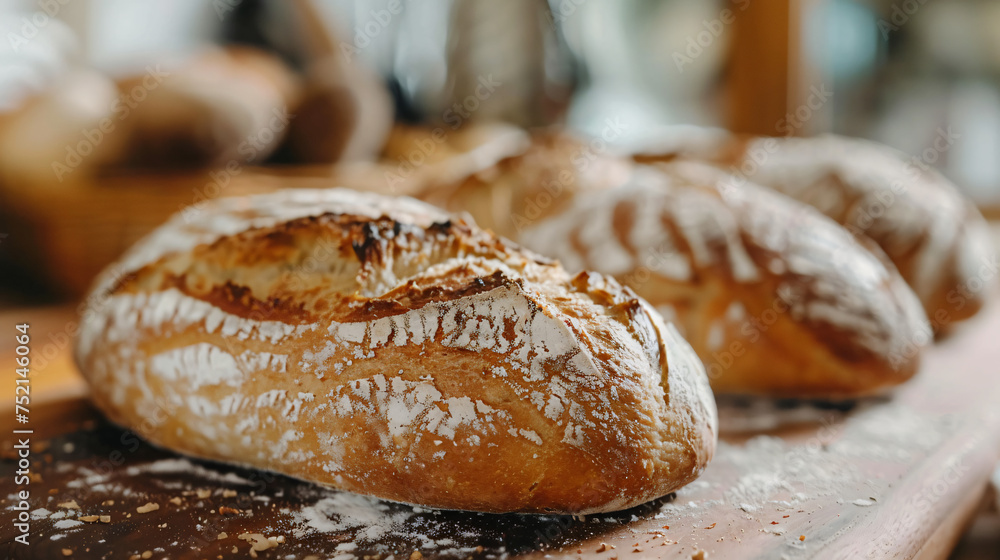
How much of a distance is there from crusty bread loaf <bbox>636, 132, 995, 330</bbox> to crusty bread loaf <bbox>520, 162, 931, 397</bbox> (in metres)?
0.27

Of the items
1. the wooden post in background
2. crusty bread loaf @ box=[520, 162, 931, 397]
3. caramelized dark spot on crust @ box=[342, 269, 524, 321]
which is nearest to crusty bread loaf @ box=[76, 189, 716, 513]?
caramelized dark spot on crust @ box=[342, 269, 524, 321]

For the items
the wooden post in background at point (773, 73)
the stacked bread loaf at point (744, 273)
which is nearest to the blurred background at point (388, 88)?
the wooden post in background at point (773, 73)

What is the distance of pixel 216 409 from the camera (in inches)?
33.8

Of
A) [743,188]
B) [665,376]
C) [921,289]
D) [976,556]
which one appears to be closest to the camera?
[665,376]

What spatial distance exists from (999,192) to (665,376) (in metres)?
2.47

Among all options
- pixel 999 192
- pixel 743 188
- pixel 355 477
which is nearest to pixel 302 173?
pixel 743 188

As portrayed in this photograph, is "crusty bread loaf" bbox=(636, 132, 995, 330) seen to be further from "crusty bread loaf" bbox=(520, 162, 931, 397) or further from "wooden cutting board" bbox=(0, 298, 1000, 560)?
"wooden cutting board" bbox=(0, 298, 1000, 560)

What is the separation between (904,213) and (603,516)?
3.50 feet

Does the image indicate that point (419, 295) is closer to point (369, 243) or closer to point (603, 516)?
point (369, 243)

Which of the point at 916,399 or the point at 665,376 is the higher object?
→ the point at 665,376

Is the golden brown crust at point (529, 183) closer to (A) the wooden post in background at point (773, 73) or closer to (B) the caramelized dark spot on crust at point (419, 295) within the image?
(B) the caramelized dark spot on crust at point (419, 295)

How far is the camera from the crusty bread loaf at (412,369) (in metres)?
0.72

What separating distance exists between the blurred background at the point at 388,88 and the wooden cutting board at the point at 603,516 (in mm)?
1082

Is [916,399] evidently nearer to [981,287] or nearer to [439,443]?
[981,287]
